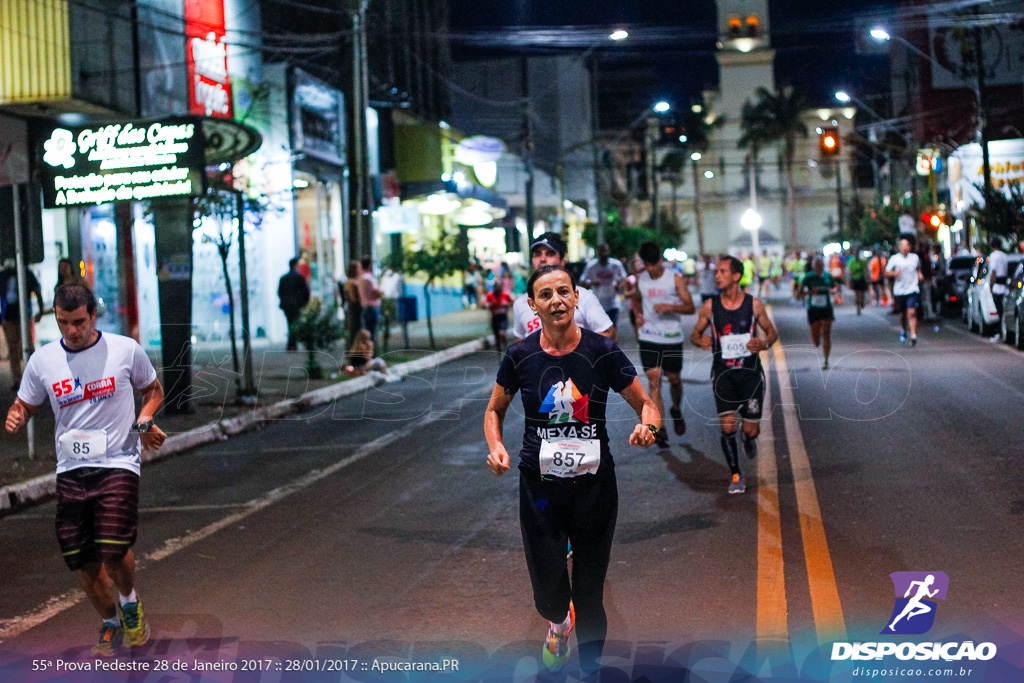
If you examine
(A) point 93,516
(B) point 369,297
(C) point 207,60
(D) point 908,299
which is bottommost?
(A) point 93,516

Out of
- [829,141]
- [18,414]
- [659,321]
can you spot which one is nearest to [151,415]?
[18,414]

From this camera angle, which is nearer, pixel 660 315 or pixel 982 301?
pixel 660 315

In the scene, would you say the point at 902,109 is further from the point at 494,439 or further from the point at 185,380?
the point at 494,439

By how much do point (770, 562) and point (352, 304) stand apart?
15331 millimetres

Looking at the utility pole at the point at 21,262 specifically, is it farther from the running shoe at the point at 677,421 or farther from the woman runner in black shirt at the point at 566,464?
the woman runner in black shirt at the point at 566,464

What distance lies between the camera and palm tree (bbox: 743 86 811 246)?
102875mm

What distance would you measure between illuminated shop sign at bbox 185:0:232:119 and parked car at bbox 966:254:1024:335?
50.4 feet

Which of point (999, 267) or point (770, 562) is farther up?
point (999, 267)

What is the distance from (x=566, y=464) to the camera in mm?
5043

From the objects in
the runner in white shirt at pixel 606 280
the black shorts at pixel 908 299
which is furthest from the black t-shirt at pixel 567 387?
the black shorts at pixel 908 299

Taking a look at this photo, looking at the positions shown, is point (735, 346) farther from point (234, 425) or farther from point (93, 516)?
point (234, 425)

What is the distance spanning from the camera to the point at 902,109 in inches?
3250

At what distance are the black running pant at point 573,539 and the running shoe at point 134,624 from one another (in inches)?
81.9

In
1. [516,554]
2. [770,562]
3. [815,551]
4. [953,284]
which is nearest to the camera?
[770,562]
